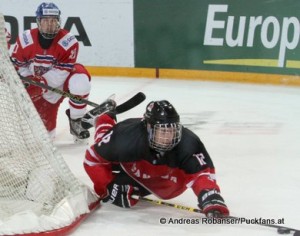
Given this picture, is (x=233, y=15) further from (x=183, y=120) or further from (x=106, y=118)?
(x=106, y=118)

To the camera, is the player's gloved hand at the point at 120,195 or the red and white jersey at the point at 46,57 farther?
the red and white jersey at the point at 46,57

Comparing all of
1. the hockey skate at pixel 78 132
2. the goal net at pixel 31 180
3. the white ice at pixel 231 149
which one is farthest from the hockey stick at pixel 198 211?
the hockey skate at pixel 78 132

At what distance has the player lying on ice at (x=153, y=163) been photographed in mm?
2428

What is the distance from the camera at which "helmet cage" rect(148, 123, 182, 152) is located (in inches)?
93.7

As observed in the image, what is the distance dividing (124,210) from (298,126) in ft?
6.82

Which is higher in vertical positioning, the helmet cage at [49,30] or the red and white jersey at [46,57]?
the helmet cage at [49,30]

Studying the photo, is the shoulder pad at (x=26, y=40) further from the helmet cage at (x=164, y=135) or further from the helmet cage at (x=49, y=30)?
the helmet cage at (x=164, y=135)

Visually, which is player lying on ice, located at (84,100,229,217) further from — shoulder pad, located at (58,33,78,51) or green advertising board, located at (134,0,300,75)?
green advertising board, located at (134,0,300,75)

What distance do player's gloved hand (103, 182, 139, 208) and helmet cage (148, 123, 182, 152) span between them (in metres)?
0.27

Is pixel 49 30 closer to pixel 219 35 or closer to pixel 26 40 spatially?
pixel 26 40

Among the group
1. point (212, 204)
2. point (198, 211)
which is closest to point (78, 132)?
point (198, 211)

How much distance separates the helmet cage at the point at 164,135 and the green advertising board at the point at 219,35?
3.63 m

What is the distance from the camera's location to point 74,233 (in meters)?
2.44

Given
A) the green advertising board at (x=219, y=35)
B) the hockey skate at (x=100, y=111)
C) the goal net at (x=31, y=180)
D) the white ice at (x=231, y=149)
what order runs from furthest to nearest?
1. the green advertising board at (x=219, y=35)
2. the hockey skate at (x=100, y=111)
3. the white ice at (x=231, y=149)
4. the goal net at (x=31, y=180)
